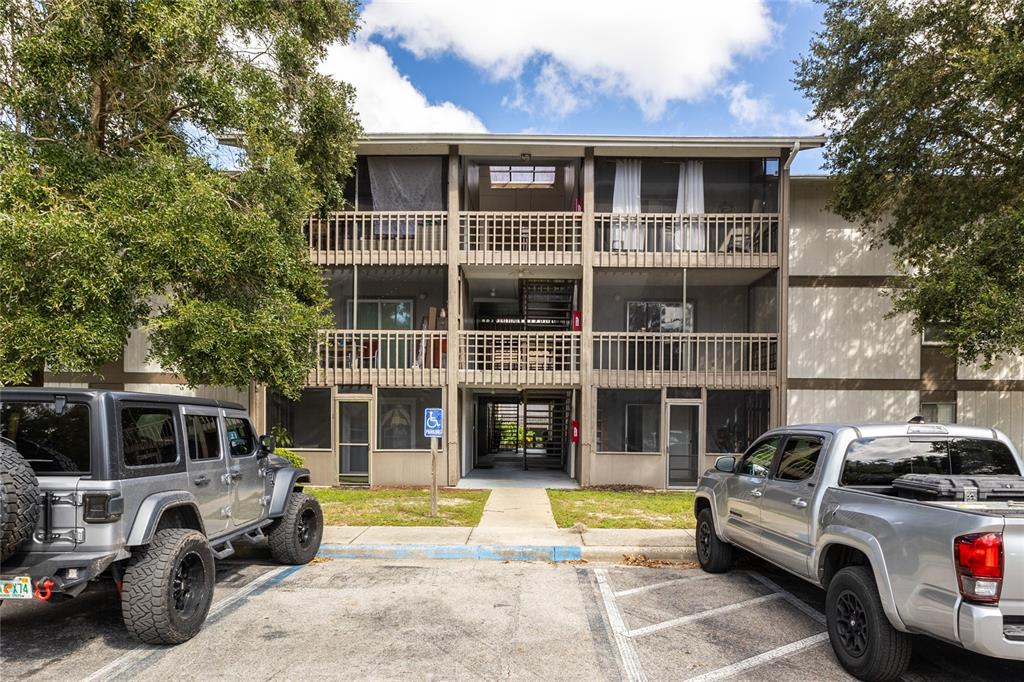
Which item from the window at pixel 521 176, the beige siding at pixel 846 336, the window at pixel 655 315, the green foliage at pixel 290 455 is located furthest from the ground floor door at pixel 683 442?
the green foliage at pixel 290 455

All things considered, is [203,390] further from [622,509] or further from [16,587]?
[16,587]

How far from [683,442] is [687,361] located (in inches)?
76.9

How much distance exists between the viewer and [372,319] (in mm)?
15883

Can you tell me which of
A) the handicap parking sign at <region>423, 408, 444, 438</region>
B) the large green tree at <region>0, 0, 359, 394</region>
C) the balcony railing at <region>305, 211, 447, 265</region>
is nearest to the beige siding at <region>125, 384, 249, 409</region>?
the balcony railing at <region>305, 211, 447, 265</region>

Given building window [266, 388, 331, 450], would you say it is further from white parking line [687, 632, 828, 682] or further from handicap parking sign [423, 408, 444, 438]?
white parking line [687, 632, 828, 682]

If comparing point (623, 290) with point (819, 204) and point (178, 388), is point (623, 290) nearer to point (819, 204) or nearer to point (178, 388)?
point (819, 204)

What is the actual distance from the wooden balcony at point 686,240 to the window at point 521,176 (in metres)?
2.33

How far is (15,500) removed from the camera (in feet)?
13.0

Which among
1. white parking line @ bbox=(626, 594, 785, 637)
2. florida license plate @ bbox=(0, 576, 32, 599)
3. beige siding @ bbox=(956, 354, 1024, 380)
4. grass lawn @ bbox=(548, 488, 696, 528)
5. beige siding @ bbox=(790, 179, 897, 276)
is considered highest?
beige siding @ bbox=(790, 179, 897, 276)

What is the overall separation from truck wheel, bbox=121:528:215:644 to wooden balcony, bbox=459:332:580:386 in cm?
926

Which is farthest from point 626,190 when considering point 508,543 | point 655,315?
point 508,543

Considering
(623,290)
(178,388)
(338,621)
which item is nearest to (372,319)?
(178,388)

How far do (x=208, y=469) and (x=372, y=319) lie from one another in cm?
1039

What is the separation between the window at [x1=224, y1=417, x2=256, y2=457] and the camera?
631cm
